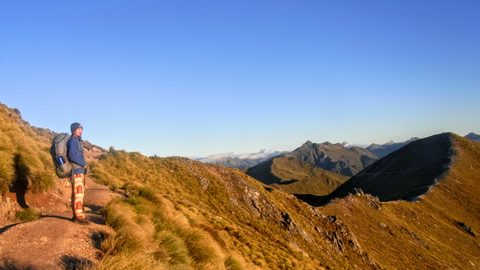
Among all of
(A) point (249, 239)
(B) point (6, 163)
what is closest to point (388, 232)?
(A) point (249, 239)

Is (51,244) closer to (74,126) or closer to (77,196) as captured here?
(77,196)

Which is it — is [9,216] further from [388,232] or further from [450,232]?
[450,232]

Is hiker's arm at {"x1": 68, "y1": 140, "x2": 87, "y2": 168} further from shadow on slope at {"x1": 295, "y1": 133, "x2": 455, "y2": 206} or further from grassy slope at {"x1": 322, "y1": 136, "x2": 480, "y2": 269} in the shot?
shadow on slope at {"x1": 295, "y1": 133, "x2": 455, "y2": 206}

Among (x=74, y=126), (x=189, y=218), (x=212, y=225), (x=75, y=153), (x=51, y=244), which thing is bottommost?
(x=212, y=225)

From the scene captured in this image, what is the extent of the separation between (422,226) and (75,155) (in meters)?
83.1

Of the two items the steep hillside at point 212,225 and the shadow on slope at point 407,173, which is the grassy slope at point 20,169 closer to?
the steep hillside at point 212,225

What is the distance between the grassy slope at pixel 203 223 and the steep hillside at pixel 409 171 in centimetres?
6905

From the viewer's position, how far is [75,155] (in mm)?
14125

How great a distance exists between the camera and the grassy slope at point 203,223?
13203 millimetres

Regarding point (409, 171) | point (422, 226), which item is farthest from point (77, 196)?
point (409, 171)

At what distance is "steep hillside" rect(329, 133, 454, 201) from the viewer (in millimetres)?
126419

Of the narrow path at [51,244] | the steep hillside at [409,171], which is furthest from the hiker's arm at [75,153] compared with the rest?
the steep hillside at [409,171]

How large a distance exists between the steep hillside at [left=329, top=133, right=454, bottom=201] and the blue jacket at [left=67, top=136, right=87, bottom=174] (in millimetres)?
100253

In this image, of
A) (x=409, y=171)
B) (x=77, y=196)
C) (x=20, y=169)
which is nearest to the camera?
(x=77, y=196)
